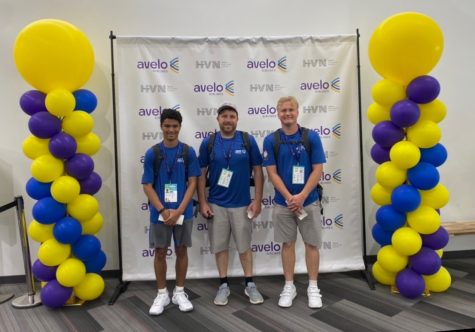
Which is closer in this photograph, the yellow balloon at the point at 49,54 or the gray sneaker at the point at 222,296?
the yellow balloon at the point at 49,54

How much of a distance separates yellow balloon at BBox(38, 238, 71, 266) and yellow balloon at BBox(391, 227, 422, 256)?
247 cm

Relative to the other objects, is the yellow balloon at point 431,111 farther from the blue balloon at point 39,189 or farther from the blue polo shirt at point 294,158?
the blue balloon at point 39,189

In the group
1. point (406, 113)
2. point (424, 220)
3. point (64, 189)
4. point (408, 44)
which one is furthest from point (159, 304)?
point (408, 44)

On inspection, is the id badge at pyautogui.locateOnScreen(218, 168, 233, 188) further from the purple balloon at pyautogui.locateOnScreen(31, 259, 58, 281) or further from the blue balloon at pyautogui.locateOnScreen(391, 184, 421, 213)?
the purple balloon at pyautogui.locateOnScreen(31, 259, 58, 281)

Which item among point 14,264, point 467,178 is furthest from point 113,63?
point 467,178

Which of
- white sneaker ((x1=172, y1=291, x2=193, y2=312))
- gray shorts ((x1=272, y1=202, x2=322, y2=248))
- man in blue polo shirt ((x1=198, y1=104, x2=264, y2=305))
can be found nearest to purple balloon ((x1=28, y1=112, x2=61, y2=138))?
man in blue polo shirt ((x1=198, y1=104, x2=264, y2=305))

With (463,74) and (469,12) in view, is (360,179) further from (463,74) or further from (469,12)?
(469,12)

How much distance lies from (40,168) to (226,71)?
5.44ft

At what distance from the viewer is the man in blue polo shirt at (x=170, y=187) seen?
2.45 metres

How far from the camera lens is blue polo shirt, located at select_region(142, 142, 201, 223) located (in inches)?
97.2

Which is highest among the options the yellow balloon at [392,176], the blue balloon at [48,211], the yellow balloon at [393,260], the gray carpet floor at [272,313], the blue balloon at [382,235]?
the yellow balloon at [392,176]

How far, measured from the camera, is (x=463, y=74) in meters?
3.33

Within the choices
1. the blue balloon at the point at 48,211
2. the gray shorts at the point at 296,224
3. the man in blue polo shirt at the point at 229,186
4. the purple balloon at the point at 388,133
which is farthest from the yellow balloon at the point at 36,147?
the purple balloon at the point at 388,133

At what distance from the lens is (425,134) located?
2.38 metres
